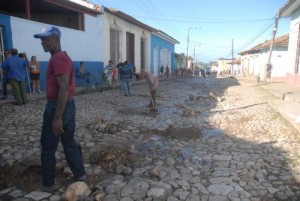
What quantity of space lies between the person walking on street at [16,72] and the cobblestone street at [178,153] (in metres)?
0.53

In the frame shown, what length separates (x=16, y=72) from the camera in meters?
8.55

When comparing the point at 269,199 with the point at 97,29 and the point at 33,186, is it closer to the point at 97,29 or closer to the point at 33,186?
the point at 33,186

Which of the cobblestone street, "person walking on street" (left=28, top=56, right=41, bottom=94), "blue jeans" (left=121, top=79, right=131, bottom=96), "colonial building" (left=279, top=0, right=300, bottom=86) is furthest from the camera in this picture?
"colonial building" (left=279, top=0, right=300, bottom=86)

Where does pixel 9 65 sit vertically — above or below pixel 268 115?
above

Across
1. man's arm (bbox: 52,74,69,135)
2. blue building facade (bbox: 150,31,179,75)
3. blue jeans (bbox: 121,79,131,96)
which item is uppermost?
blue building facade (bbox: 150,31,179,75)

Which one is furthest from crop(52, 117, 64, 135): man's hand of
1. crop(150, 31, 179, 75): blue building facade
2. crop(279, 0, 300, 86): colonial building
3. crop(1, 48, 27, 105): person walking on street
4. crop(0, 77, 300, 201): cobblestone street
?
crop(150, 31, 179, 75): blue building facade

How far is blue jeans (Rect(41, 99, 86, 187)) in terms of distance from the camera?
329 cm

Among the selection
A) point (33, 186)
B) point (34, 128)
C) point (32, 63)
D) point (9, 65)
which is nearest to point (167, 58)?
point (32, 63)

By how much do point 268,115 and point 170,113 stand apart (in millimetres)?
2669

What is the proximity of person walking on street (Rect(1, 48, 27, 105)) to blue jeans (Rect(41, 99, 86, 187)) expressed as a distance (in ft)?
19.3

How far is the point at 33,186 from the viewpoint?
3604 mm

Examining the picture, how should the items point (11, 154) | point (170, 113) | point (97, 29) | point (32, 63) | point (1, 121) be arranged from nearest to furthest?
1. point (11, 154)
2. point (1, 121)
3. point (170, 113)
4. point (32, 63)
5. point (97, 29)

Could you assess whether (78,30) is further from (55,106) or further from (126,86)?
(55,106)

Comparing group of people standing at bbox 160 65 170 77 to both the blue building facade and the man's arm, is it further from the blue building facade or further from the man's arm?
the man's arm
